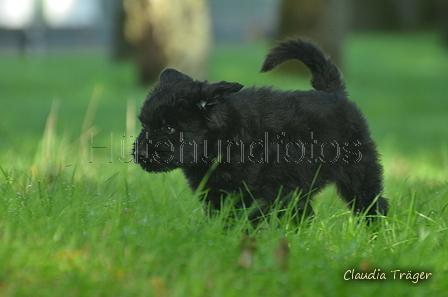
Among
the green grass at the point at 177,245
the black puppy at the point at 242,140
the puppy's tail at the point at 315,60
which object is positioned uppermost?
the puppy's tail at the point at 315,60

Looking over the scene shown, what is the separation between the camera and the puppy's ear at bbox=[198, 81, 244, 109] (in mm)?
3373

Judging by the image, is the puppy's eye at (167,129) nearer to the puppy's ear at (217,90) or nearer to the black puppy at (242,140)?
the black puppy at (242,140)

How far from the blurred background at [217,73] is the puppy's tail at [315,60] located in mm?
1402

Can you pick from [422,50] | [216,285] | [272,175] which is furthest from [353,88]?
[216,285]

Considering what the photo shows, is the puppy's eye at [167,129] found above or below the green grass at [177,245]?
above

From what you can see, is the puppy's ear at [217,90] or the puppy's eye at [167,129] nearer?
the puppy's ear at [217,90]

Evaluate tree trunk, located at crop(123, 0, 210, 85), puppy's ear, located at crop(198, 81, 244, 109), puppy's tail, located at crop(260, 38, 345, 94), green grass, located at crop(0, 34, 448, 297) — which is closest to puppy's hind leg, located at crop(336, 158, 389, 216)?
green grass, located at crop(0, 34, 448, 297)

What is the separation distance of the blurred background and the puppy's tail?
140 centimetres

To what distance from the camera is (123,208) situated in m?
3.31

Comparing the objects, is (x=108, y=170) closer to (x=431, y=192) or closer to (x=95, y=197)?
(x=95, y=197)

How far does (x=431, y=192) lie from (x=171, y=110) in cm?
215

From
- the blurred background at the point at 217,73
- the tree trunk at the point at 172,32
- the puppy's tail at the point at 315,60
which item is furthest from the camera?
the tree trunk at the point at 172,32

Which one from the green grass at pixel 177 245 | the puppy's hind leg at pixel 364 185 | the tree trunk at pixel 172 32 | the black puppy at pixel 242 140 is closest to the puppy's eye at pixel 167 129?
the black puppy at pixel 242 140

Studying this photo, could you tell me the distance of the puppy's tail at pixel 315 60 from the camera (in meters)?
4.14
